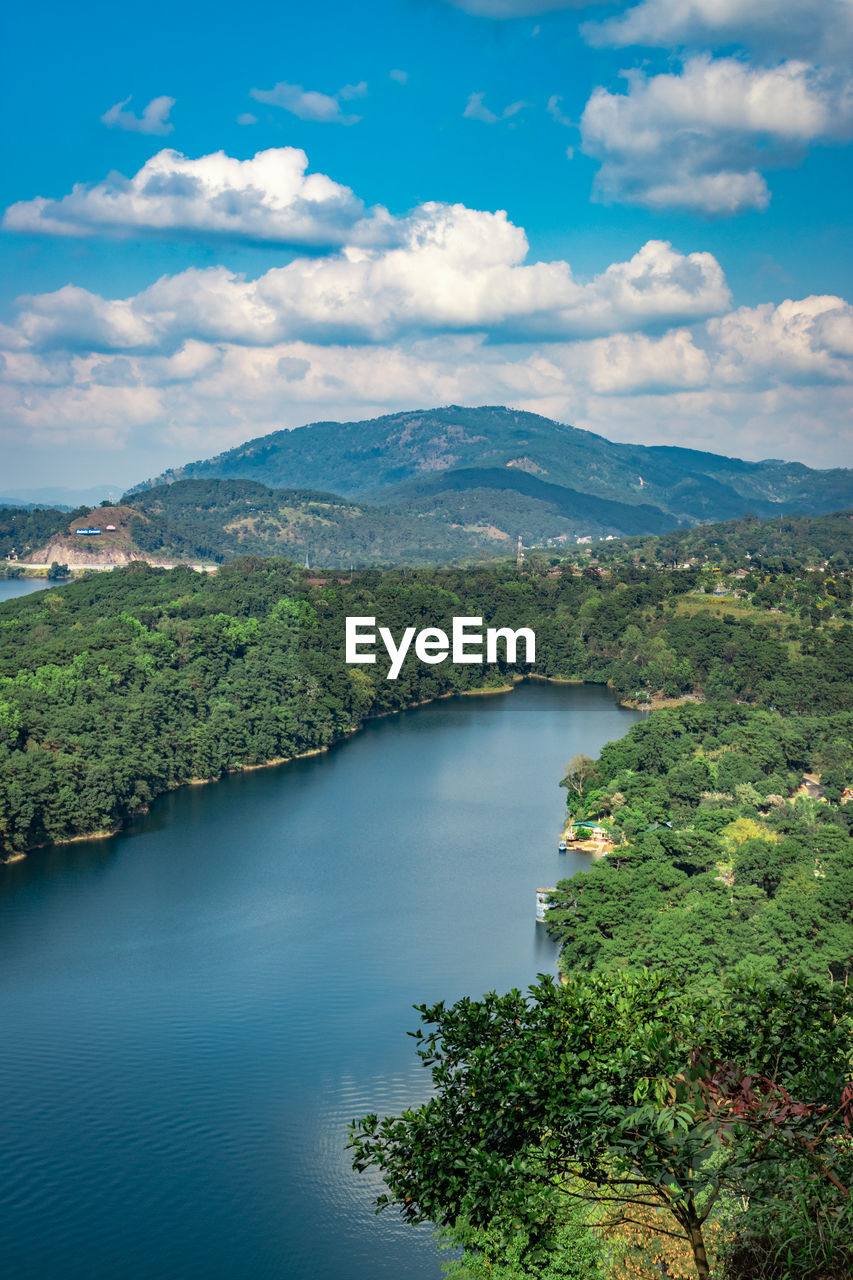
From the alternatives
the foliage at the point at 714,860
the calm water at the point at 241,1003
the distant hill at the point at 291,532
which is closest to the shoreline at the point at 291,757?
the calm water at the point at 241,1003

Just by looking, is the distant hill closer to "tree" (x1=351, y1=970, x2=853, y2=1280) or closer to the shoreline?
the shoreline

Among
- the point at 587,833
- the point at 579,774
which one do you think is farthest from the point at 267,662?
the point at 587,833

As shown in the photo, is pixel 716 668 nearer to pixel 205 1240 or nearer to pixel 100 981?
pixel 100 981

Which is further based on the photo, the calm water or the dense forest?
the calm water

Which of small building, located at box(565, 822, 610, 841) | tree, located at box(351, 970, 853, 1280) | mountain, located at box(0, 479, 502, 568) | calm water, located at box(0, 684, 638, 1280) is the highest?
mountain, located at box(0, 479, 502, 568)

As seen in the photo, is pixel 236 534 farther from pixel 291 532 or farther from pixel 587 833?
pixel 587 833

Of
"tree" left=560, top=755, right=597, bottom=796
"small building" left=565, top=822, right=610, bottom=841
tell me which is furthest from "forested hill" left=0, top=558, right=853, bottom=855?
"small building" left=565, top=822, right=610, bottom=841
